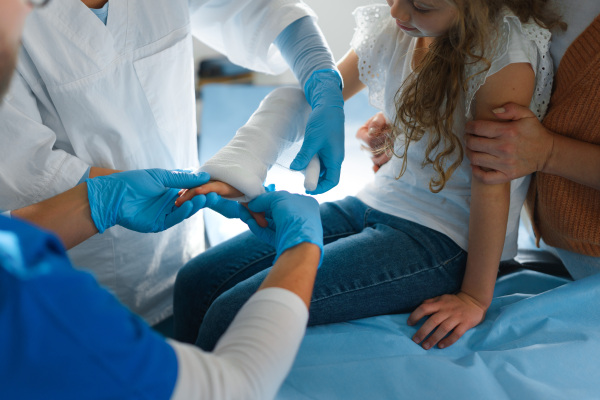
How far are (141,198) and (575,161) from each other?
765 millimetres

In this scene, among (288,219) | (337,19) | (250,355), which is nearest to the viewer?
(250,355)

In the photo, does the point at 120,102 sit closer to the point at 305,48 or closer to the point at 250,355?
the point at 305,48

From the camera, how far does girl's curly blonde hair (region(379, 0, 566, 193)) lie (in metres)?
0.90

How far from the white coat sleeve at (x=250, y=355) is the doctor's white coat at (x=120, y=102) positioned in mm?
543

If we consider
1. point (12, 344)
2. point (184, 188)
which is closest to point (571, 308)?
point (184, 188)

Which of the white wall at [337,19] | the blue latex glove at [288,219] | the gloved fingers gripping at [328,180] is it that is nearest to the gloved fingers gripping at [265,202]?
the blue latex glove at [288,219]

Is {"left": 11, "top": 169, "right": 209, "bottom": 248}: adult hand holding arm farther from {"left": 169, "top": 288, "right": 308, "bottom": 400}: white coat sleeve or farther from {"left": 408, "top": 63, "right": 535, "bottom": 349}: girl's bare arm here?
{"left": 408, "top": 63, "right": 535, "bottom": 349}: girl's bare arm

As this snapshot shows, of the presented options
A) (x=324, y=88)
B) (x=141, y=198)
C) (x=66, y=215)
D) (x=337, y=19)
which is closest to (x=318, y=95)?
(x=324, y=88)

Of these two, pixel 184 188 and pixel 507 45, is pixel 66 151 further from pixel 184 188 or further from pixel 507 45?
pixel 507 45

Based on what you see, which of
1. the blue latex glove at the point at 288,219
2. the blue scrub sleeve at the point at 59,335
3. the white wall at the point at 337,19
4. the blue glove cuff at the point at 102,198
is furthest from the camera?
the white wall at the point at 337,19

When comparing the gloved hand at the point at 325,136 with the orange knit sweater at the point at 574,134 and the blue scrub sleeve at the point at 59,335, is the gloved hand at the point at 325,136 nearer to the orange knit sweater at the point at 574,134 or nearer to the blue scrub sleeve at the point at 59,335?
the orange knit sweater at the point at 574,134

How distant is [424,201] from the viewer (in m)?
1.11

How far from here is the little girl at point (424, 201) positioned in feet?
2.99

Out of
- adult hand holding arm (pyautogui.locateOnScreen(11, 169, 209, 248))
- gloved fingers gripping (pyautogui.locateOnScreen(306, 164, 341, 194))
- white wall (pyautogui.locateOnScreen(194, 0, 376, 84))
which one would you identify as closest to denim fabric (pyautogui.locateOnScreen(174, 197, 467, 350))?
gloved fingers gripping (pyautogui.locateOnScreen(306, 164, 341, 194))
